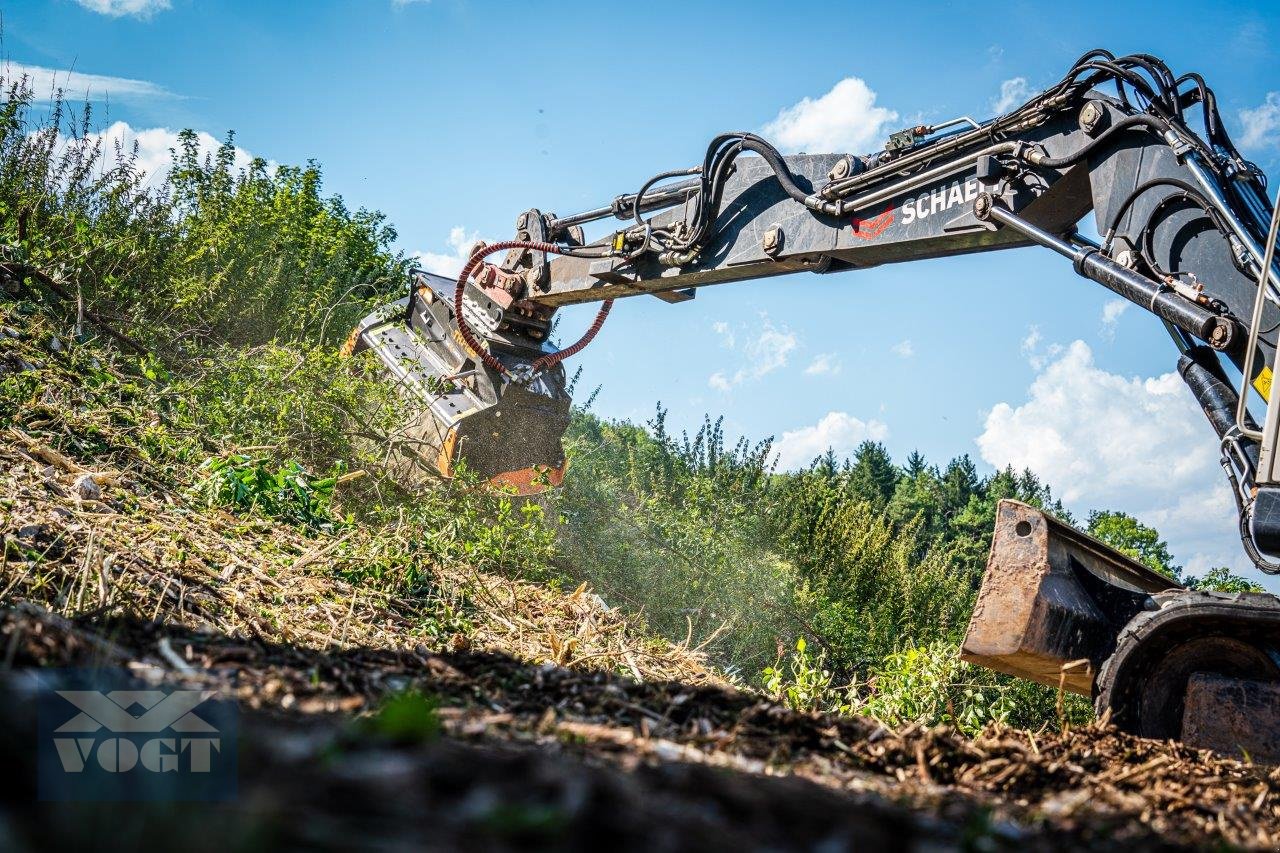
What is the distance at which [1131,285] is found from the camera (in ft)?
14.7

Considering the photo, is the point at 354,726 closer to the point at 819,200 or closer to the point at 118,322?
the point at 819,200

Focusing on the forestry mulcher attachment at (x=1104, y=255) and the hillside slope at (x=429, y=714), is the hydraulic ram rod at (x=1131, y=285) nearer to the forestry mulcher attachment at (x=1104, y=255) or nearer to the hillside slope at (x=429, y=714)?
the forestry mulcher attachment at (x=1104, y=255)

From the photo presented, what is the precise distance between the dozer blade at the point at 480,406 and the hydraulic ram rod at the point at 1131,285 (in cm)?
457

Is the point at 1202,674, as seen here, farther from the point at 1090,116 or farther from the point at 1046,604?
the point at 1090,116

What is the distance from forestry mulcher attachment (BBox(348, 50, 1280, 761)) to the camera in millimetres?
4039

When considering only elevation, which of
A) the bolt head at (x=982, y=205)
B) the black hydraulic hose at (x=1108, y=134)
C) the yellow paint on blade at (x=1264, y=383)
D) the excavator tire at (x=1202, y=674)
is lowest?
the excavator tire at (x=1202, y=674)

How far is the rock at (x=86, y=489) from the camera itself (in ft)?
16.9

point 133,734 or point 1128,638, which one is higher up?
point 1128,638

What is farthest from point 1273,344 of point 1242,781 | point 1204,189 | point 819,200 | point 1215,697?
point 819,200

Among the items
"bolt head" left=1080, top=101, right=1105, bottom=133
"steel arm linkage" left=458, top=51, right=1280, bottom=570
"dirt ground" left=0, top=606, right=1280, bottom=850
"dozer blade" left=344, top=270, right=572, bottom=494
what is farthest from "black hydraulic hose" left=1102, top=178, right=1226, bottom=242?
"dozer blade" left=344, top=270, right=572, bottom=494

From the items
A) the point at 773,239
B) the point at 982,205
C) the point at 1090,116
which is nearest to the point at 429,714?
the point at 982,205

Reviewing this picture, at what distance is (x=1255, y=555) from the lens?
13.5 feet

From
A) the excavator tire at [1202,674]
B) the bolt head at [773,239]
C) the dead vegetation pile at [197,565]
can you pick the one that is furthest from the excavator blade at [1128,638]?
the bolt head at [773,239]

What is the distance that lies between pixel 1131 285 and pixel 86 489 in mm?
5286
